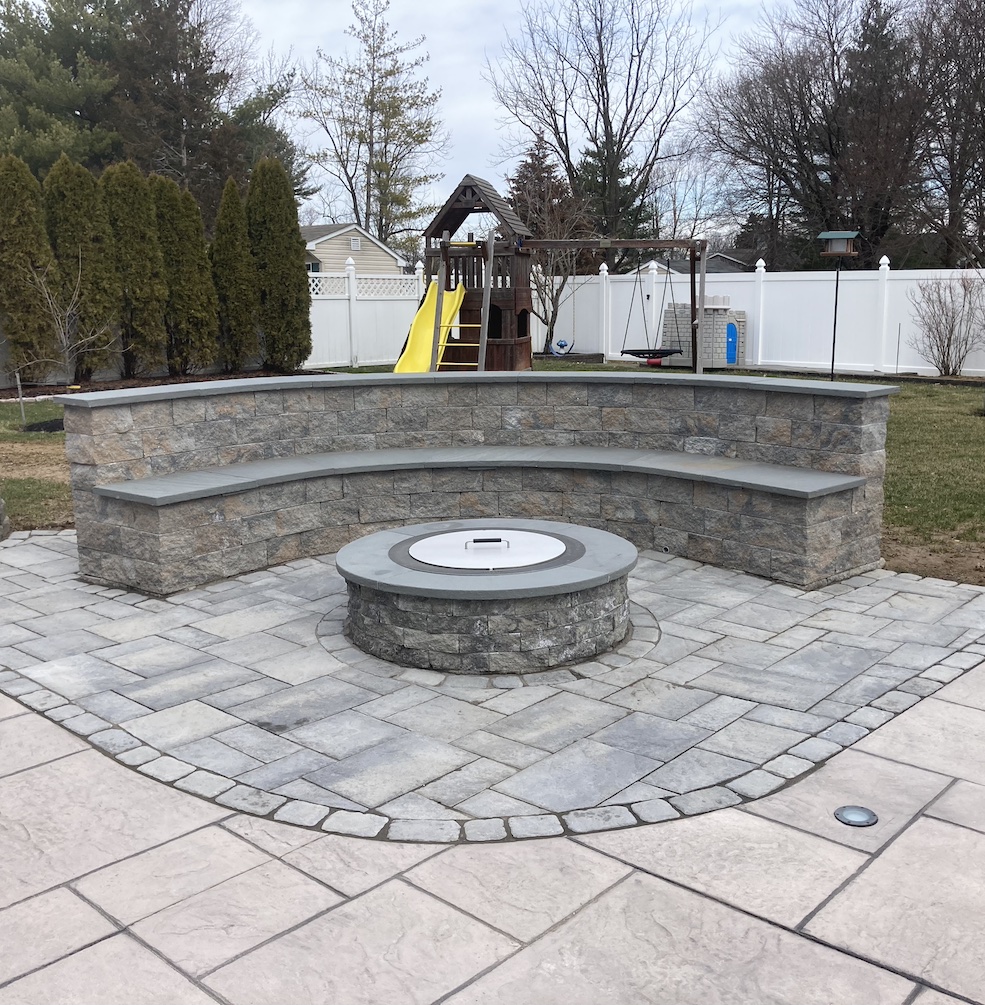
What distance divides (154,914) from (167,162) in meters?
25.2

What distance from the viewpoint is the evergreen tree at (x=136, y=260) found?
14.5m

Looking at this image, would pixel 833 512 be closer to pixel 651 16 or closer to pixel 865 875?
pixel 865 875

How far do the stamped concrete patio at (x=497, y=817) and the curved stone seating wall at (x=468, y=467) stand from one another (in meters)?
0.65

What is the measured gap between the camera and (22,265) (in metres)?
13.6

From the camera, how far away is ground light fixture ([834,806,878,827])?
3.08 metres

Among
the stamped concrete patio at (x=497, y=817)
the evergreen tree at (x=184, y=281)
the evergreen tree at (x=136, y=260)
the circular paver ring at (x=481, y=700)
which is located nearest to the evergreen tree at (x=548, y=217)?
the evergreen tree at (x=184, y=281)

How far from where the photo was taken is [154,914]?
8.73ft

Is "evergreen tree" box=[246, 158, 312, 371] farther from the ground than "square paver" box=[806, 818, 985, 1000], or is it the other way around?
"evergreen tree" box=[246, 158, 312, 371]

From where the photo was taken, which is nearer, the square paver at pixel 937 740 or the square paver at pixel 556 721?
the square paver at pixel 937 740

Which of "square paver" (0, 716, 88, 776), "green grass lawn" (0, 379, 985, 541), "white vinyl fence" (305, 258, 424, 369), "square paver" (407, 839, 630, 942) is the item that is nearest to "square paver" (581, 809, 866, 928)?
"square paver" (407, 839, 630, 942)

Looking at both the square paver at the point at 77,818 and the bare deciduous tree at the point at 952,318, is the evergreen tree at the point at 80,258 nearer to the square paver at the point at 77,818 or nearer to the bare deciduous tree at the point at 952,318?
the square paver at the point at 77,818

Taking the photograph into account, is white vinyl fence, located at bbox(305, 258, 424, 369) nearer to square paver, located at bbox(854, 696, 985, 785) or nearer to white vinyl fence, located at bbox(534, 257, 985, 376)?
white vinyl fence, located at bbox(534, 257, 985, 376)

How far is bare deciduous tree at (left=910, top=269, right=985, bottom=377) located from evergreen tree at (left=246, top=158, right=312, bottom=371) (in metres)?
9.53

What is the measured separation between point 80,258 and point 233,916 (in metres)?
13.4
